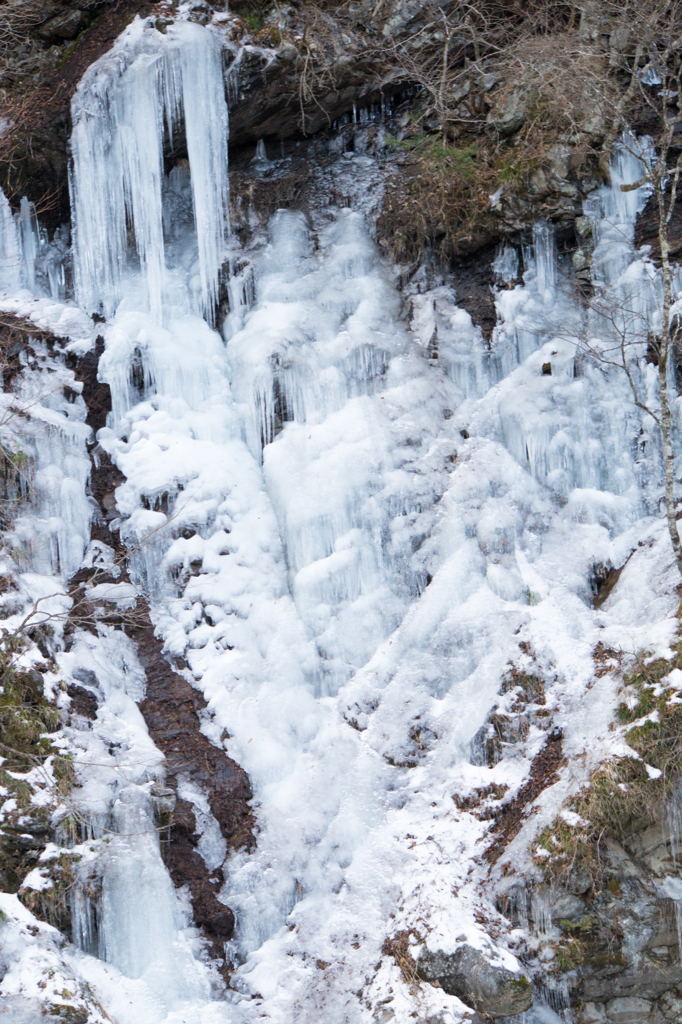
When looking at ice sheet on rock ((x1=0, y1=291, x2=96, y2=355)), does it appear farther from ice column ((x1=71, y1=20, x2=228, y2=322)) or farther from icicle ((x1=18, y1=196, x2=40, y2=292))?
ice column ((x1=71, y1=20, x2=228, y2=322))

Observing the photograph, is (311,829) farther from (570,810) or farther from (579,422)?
(579,422)

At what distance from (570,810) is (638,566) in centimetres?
219

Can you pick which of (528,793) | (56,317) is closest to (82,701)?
(528,793)

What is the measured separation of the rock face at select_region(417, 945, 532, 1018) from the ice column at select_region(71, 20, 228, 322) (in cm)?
666

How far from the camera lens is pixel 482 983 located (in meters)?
5.14

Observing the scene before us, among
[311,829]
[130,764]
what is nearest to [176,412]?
[130,764]

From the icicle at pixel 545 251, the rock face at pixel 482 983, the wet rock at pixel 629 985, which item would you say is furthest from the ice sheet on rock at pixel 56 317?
the wet rock at pixel 629 985

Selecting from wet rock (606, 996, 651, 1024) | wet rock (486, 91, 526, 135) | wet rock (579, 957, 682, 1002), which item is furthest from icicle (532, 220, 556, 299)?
wet rock (606, 996, 651, 1024)

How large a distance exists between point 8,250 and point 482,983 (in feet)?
27.4

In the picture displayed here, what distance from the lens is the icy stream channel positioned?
5.84 metres

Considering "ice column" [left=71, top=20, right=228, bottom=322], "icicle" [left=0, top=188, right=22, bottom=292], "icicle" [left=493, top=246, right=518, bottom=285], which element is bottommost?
"icicle" [left=493, top=246, right=518, bottom=285]

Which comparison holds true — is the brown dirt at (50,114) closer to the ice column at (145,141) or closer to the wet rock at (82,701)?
the ice column at (145,141)

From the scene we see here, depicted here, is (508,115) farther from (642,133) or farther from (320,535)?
(320,535)

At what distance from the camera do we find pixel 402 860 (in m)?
6.09
